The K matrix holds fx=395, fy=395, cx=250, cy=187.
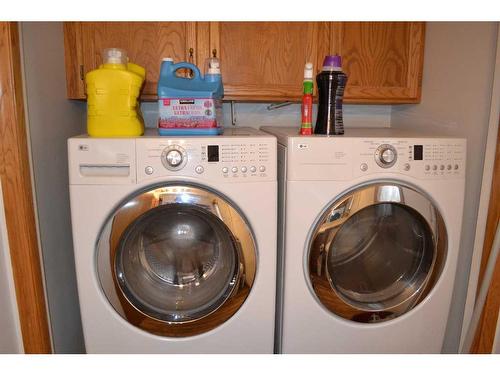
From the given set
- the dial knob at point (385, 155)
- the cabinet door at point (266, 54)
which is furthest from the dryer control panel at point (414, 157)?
the cabinet door at point (266, 54)

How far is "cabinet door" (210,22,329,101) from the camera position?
1.64 metres

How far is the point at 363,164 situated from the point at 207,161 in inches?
19.4

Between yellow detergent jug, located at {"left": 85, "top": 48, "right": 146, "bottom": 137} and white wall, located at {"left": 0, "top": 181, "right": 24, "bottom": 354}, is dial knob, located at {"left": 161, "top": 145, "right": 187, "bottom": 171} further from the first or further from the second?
white wall, located at {"left": 0, "top": 181, "right": 24, "bottom": 354}

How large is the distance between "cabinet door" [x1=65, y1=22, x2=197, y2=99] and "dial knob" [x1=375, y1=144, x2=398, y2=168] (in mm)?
851

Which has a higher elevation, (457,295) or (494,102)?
(494,102)

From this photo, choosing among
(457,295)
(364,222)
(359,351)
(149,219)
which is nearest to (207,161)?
(149,219)

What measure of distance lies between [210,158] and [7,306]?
795 mm

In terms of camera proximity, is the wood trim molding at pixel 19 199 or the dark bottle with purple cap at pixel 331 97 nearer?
the wood trim molding at pixel 19 199

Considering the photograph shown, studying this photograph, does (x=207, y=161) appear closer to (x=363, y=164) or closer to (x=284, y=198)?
(x=284, y=198)

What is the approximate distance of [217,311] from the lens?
1279mm

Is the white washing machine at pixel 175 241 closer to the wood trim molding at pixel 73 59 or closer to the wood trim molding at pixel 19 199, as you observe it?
the wood trim molding at pixel 19 199

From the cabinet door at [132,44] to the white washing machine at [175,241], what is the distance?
21.6 inches

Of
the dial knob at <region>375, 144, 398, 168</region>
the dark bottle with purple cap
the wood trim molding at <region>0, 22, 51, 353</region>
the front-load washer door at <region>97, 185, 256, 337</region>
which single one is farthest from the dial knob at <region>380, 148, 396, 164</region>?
the wood trim molding at <region>0, 22, 51, 353</region>

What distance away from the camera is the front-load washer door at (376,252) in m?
1.26
